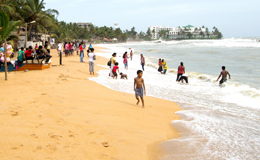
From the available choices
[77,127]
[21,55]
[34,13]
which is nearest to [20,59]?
[21,55]

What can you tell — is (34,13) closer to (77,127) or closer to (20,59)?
(20,59)

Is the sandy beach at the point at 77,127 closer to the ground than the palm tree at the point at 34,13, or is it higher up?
closer to the ground

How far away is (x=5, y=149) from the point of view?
3295 millimetres

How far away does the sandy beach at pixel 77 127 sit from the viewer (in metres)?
3.55

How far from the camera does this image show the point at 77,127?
14.7ft

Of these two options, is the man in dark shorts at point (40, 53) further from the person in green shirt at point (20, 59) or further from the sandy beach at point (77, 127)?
the sandy beach at point (77, 127)

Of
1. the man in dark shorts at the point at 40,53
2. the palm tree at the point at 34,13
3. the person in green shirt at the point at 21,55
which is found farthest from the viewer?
the palm tree at the point at 34,13

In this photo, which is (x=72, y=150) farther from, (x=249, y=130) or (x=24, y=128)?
(x=249, y=130)

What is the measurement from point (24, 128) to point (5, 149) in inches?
32.7

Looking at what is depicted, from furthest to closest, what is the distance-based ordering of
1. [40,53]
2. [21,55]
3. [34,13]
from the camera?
[34,13], [40,53], [21,55]

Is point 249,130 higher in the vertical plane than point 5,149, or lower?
lower

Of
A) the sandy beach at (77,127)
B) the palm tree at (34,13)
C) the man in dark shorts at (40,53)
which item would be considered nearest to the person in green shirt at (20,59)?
the man in dark shorts at (40,53)

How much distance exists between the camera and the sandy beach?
3.55 m

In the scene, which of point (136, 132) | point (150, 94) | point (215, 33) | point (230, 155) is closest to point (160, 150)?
point (136, 132)
